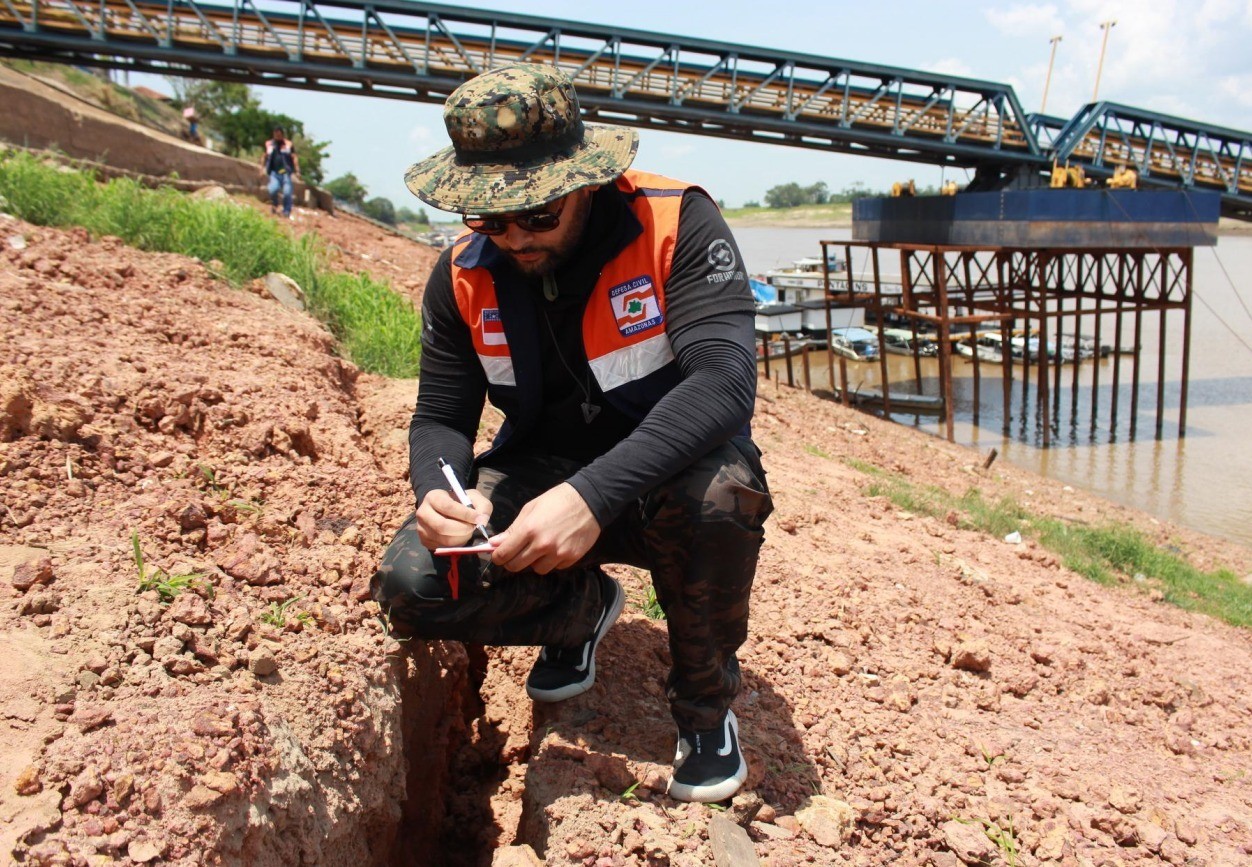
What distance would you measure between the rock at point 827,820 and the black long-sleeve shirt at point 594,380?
0.83 metres

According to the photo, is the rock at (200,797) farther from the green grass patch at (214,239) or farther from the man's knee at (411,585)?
the green grass patch at (214,239)

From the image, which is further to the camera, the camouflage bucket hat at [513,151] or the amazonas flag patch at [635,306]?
the amazonas flag patch at [635,306]

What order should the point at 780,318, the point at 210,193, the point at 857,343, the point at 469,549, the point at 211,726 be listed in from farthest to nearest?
the point at 780,318
the point at 857,343
the point at 210,193
the point at 469,549
the point at 211,726

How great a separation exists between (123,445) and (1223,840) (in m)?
2.93

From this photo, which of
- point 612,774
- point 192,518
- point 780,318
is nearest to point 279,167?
point 192,518

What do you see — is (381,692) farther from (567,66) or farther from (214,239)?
(567,66)

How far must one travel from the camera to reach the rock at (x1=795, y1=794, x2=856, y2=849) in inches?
77.4

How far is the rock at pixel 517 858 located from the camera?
1.83 metres

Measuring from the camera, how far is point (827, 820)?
6.59ft

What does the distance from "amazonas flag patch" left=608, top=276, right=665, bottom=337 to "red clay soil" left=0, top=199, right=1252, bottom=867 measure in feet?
3.03

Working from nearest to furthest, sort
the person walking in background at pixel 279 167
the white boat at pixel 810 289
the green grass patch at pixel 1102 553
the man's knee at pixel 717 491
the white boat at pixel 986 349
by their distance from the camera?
1. the man's knee at pixel 717 491
2. the green grass patch at pixel 1102 553
3. the person walking in background at pixel 279 167
4. the white boat at pixel 986 349
5. the white boat at pixel 810 289

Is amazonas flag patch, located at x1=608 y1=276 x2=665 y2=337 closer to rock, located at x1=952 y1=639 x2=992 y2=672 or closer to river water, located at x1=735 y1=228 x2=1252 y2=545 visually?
rock, located at x1=952 y1=639 x2=992 y2=672

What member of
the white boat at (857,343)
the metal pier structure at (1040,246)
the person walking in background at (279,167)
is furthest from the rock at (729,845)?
the white boat at (857,343)

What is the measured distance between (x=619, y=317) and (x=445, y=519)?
22.7 inches
